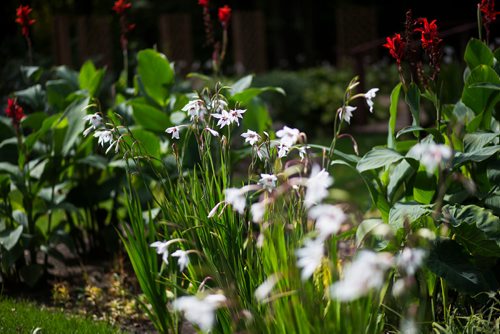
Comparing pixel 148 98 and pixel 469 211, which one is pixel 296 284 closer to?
pixel 469 211

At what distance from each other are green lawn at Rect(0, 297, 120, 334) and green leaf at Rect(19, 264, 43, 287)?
0.41 metres

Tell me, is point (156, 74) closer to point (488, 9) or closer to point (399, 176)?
point (399, 176)

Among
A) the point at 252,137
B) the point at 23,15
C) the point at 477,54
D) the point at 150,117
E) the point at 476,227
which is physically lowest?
the point at 476,227

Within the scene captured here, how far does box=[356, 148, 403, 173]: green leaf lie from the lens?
2.96 metres

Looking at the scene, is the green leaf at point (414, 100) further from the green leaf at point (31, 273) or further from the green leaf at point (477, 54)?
the green leaf at point (31, 273)

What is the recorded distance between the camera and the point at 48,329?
3.20 m

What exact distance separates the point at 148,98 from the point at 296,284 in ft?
8.71

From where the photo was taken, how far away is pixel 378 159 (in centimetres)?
301

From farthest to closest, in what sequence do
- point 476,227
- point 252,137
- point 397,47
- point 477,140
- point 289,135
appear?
point 477,140 → point 397,47 → point 476,227 → point 252,137 → point 289,135

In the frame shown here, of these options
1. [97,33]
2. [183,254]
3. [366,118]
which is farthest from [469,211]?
[97,33]

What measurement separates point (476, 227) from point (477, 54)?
3.17 feet

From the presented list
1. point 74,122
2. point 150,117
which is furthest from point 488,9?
point 74,122

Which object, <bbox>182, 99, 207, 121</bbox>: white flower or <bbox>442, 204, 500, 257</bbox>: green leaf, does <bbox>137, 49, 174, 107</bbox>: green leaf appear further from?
<bbox>442, 204, 500, 257</bbox>: green leaf

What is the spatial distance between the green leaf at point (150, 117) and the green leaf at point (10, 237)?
34.3 inches
